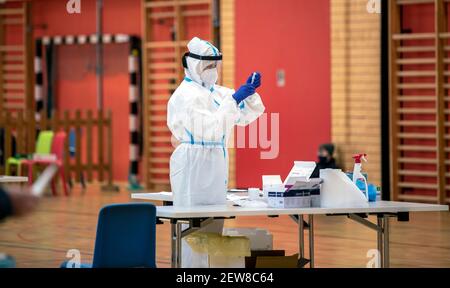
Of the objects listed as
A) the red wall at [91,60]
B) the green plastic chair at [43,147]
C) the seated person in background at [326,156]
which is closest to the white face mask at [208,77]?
the seated person in background at [326,156]

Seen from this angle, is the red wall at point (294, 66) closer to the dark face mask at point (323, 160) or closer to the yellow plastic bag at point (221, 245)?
the dark face mask at point (323, 160)

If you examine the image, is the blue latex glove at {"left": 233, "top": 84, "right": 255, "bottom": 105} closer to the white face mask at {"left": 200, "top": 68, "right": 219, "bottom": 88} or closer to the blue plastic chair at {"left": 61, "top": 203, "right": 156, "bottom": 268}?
the white face mask at {"left": 200, "top": 68, "right": 219, "bottom": 88}

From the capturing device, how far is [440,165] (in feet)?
34.0

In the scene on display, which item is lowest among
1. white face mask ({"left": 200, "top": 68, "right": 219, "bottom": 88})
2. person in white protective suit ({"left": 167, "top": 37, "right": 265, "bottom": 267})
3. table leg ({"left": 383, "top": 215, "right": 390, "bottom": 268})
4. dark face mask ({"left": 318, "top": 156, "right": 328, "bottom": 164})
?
table leg ({"left": 383, "top": 215, "right": 390, "bottom": 268})

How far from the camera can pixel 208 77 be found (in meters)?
5.50

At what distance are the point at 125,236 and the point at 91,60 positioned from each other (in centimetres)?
1046

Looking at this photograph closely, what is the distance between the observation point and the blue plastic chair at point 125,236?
163 inches

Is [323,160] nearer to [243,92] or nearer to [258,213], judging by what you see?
[243,92]

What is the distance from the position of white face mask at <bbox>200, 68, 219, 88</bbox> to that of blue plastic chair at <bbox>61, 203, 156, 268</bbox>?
142 centimetres

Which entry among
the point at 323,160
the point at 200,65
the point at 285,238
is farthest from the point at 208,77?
the point at 323,160

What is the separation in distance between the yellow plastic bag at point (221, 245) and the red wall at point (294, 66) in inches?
254

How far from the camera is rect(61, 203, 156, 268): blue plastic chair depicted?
13.6 feet

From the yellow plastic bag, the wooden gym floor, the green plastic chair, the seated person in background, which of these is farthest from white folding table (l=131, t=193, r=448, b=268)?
the green plastic chair

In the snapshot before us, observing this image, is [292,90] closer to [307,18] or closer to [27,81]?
[307,18]
